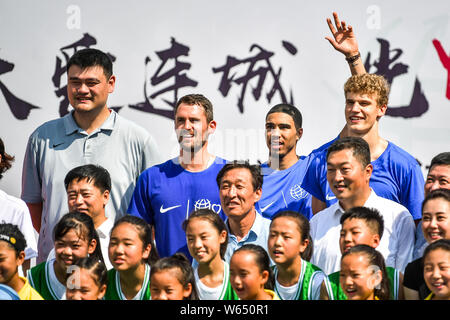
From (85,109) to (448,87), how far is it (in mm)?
1921

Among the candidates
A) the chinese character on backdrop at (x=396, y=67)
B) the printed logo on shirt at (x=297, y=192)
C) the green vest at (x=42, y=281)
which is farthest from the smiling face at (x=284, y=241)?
the chinese character on backdrop at (x=396, y=67)

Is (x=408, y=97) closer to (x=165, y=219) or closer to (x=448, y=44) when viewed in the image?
(x=448, y=44)

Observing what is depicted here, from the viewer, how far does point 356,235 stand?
3.07 metres

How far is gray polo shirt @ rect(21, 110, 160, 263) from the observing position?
3572 millimetres

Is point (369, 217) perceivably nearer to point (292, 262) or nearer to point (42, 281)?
point (292, 262)

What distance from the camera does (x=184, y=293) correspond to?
2.98 metres

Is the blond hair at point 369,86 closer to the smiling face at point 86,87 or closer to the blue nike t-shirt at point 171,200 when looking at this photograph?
the blue nike t-shirt at point 171,200

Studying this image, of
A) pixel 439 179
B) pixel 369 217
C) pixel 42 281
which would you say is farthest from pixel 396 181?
pixel 42 281

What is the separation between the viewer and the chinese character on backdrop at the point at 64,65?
4.41 metres

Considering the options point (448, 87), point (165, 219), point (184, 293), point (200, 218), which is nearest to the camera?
point (184, 293)

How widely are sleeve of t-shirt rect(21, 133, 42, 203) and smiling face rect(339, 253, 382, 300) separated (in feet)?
4.82

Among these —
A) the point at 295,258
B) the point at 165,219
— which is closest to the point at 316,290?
the point at 295,258

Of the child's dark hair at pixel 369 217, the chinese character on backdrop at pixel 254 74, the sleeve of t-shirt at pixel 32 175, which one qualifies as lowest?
the child's dark hair at pixel 369 217

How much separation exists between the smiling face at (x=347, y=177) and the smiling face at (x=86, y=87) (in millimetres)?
1062
